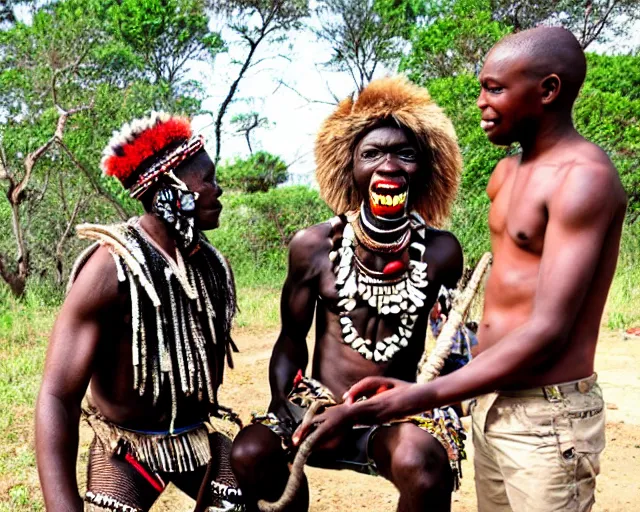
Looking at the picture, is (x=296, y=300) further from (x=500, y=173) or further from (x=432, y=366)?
(x=500, y=173)

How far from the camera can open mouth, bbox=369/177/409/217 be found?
2.85 meters

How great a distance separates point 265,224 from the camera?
14.3 m

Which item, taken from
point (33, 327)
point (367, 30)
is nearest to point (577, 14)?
point (367, 30)

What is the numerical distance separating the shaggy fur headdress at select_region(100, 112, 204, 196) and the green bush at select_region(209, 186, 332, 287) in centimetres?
1124

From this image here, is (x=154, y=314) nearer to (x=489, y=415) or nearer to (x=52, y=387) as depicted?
(x=52, y=387)

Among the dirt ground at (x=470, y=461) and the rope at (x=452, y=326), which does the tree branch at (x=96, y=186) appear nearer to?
the dirt ground at (x=470, y=461)

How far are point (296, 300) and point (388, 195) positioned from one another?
1.89ft


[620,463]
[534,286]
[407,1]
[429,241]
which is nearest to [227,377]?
[620,463]

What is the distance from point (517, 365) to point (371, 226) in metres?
1.10

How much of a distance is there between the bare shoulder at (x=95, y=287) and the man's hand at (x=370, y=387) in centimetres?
81

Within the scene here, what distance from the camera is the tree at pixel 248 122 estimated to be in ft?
68.4

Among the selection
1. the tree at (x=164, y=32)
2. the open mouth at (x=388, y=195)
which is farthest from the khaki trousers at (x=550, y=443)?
the tree at (x=164, y=32)

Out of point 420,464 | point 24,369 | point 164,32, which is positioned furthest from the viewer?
point 164,32

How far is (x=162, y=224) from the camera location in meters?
2.54
